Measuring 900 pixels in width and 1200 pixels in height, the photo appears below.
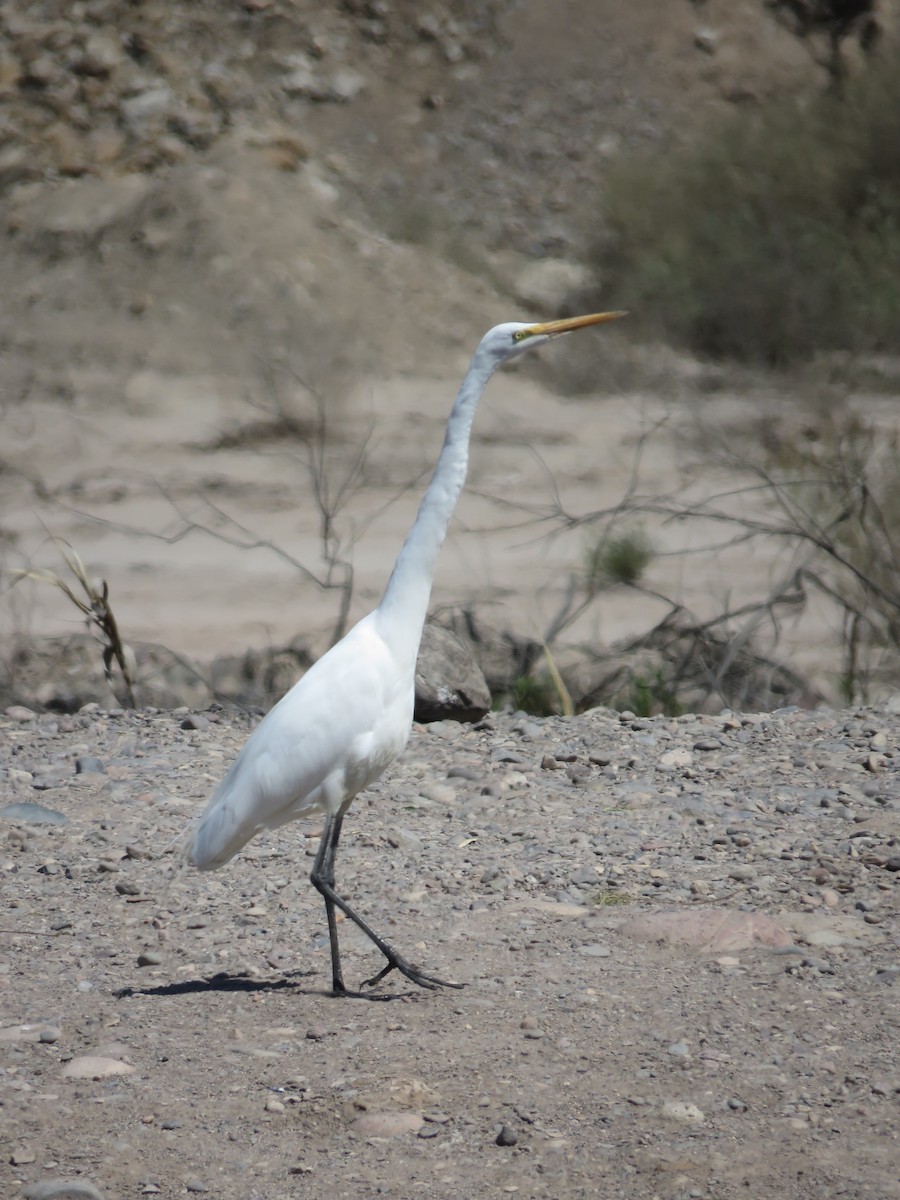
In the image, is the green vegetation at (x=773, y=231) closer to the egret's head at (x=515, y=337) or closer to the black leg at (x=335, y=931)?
the egret's head at (x=515, y=337)

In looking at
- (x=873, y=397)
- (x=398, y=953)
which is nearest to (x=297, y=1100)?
(x=398, y=953)

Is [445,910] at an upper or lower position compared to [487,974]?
lower

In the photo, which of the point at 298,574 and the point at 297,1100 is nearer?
the point at 297,1100

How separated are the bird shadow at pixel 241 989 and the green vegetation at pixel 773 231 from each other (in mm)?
12462

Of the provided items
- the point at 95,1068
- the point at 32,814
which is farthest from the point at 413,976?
the point at 32,814

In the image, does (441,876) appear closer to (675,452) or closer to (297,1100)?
(297,1100)

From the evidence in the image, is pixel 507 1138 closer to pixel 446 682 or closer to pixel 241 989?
pixel 241 989

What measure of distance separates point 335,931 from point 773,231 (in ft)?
46.0

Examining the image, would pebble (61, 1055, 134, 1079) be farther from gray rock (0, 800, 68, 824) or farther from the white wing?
gray rock (0, 800, 68, 824)

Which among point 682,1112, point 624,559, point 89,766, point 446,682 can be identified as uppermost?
point 682,1112

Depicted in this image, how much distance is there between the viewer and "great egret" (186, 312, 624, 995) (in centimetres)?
369

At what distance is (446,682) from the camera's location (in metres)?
6.03

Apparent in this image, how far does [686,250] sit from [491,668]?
419 inches

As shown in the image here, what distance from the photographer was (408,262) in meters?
17.3
